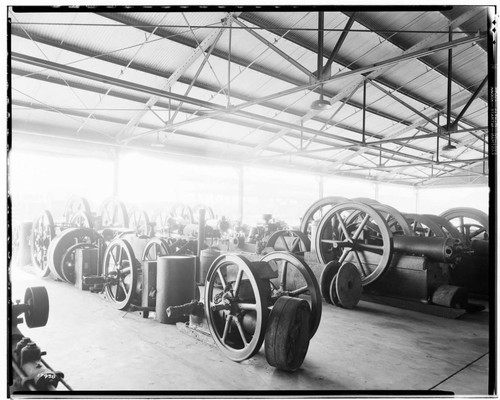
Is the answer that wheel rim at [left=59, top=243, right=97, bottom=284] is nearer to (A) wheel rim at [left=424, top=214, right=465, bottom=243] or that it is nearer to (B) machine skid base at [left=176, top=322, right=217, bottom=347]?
(B) machine skid base at [left=176, top=322, right=217, bottom=347]

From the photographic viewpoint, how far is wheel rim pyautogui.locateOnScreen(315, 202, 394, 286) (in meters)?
5.88

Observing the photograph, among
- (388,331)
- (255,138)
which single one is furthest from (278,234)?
(255,138)

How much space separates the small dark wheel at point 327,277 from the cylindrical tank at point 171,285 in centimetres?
206

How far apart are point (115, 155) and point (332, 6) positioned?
10.6 meters

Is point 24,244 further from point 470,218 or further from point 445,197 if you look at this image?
point 445,197

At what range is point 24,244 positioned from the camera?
859cm

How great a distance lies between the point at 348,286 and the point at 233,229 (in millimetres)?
4685

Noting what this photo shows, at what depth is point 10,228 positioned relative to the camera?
8.43 feet

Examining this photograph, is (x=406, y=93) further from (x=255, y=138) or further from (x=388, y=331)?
(x=388, y=331)

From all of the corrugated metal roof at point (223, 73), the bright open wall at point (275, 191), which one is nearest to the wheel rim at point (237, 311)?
the corrugated metal roof at point (223, 73)

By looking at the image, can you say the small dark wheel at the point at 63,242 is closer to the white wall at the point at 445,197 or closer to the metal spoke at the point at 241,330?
the metal spoke at the point at 241,330

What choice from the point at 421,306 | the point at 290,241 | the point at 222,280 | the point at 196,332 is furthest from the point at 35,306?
the point at 290,241

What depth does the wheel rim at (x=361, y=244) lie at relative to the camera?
19.3ft

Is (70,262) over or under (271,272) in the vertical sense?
under
